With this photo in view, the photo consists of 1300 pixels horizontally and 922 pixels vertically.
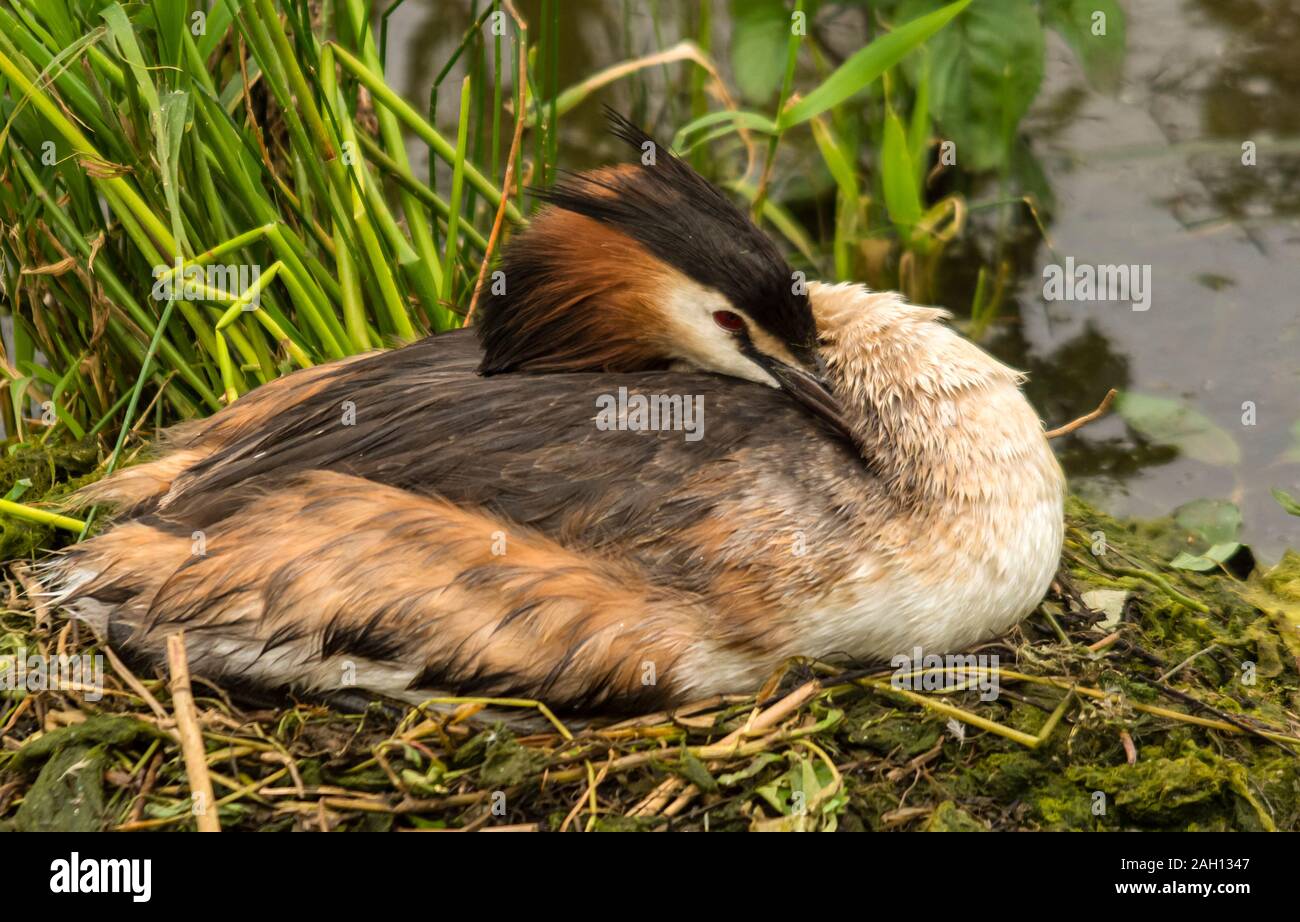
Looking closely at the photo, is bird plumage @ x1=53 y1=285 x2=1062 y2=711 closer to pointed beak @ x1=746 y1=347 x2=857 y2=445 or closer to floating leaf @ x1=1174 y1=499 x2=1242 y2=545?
pointed beak @ x1=746 y1=347 x2=857 y2=445

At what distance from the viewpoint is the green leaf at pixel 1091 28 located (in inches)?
228

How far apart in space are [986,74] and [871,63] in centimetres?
143

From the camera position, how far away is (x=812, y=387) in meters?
3.99

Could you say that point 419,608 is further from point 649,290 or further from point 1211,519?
point 1211,519

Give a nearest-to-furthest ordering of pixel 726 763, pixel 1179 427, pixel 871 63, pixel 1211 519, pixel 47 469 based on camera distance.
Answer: pixel 726 763
pixel 871 63
pixel 47 469
pixel 1211 519
pixel 1179 427

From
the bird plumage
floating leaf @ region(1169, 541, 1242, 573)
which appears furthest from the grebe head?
floating leaf @ region(1169, 541, 1242, 573)

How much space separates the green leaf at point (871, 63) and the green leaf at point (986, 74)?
4.22 ft

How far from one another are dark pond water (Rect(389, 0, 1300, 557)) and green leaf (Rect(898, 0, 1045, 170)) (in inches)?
22.9

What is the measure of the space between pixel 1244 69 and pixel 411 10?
3.56 m

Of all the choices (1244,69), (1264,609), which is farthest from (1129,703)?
(1244,69)

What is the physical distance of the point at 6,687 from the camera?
3865mm

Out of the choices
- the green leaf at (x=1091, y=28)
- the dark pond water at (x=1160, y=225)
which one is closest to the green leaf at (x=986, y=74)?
the green leaf at (x=1091, y=28)

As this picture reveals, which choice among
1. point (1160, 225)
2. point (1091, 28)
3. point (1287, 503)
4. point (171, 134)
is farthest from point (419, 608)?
point (1160, 225)

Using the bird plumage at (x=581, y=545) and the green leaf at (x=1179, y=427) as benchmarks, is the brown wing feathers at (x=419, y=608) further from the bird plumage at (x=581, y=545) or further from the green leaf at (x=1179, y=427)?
the green leaf at (x=1179, y=427)
